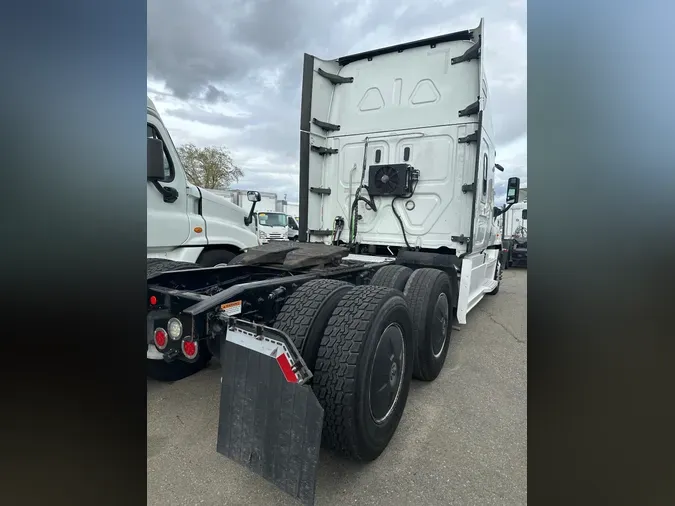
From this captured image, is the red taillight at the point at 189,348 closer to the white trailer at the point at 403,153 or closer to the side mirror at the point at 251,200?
the white trailer at the point at 403,153

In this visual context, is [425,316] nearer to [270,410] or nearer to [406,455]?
[406,455]

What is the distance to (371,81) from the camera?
4.96 m

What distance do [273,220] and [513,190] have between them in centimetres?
1330

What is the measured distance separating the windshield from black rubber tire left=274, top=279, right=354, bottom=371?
15318 millimetres

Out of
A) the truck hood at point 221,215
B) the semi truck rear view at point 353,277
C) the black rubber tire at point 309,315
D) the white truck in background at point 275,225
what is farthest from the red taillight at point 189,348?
the white truck in background at point 275,225

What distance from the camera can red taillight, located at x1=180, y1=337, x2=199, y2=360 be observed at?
1.87 meters

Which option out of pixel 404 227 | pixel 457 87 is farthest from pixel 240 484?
pixel 457 87

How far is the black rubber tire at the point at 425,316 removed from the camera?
3.24 meters

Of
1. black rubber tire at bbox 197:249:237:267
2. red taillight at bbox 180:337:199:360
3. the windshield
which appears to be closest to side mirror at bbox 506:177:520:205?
black rubber tire at bbox 197:249:237:267

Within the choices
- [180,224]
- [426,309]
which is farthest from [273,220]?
[426,309]

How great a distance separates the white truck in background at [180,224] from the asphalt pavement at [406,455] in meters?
0.78

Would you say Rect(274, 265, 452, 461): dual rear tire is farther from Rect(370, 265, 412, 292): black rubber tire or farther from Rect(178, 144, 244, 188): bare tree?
Rect(178, 144, 244, 188): bare tree

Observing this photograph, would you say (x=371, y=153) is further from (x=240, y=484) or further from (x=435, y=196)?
(x=240, y=484)
